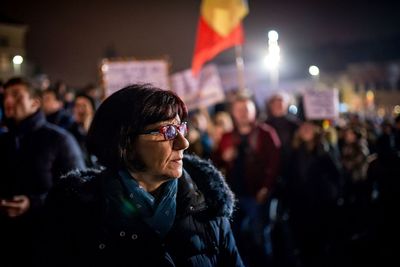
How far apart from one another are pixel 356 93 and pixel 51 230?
3314 inches

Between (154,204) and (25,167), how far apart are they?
213cm

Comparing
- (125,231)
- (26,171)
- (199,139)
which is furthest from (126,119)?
(199,139)

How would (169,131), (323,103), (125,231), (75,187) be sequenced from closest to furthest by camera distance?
(125,231), (75,187), (169,131), (323,103)

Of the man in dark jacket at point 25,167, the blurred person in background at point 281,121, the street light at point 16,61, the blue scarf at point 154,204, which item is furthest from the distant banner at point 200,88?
the blue scarf at point 154,204

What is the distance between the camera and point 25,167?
405cm

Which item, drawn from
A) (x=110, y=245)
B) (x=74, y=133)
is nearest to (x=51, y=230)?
(x=110, y=245)

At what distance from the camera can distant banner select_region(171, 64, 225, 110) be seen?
9398 millimetres

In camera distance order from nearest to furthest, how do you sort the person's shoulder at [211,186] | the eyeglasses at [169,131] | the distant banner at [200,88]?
1. the eyeglasses at [169,131]
2. the person's shoulder at [211,186]
3. the distant banner at [200,88]

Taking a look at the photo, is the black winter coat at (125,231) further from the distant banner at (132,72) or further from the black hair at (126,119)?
the distant banner at (132,72)

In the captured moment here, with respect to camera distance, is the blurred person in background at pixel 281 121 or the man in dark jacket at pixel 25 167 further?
the blurred person in background at pixel 281 121

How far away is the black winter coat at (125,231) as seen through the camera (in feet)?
7.14

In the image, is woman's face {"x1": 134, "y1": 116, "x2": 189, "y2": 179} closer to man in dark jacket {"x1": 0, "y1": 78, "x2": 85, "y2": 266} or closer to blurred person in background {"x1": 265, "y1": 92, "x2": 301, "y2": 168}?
man in dark jacket {"x1": 0, "y1": 78, "x2": 85, "y2": 266}

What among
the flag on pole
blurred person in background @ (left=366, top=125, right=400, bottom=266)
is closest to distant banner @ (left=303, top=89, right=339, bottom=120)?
the flag on pole

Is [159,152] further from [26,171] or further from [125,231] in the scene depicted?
[26,171]
